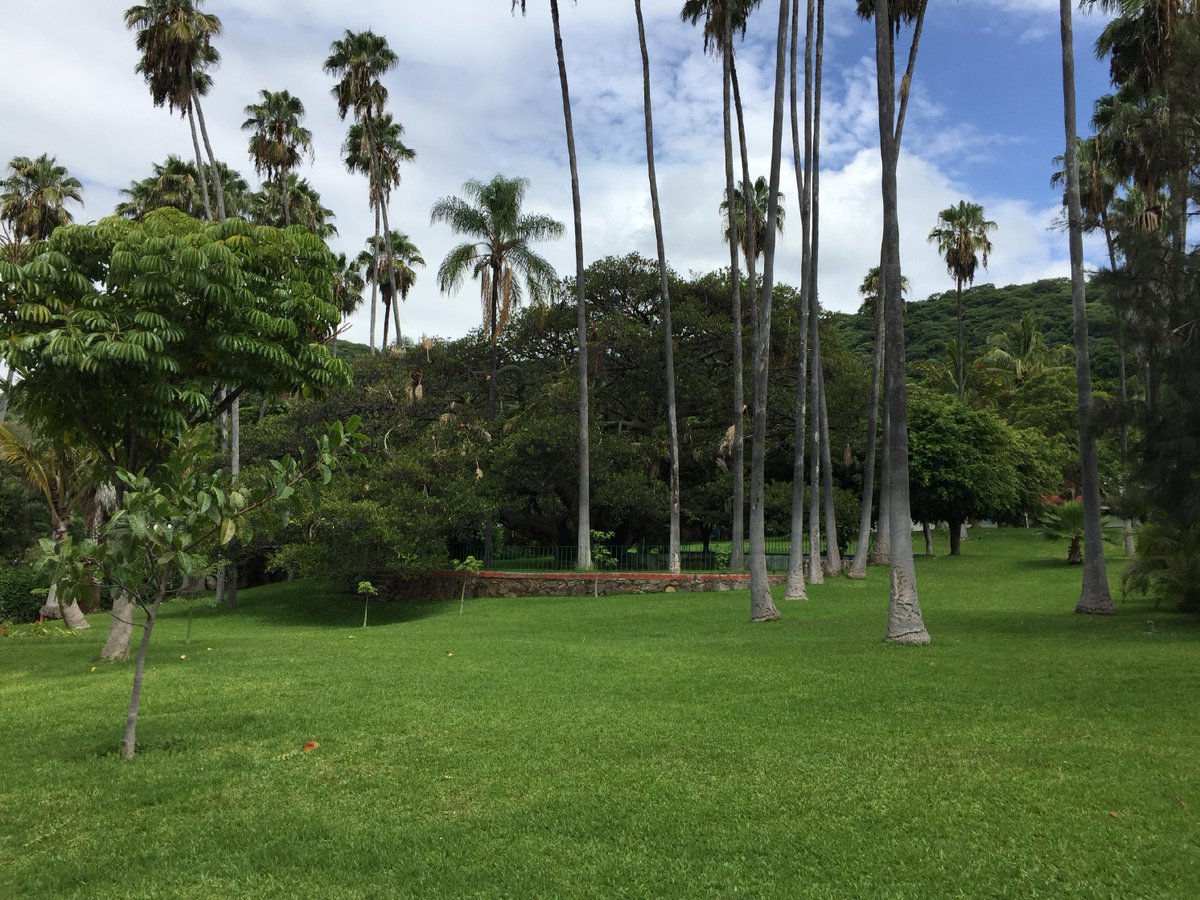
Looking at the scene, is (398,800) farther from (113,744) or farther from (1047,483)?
(1047,483)

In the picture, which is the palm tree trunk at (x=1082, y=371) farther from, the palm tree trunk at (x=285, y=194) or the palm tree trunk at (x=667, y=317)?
the palm tree trunk at (x=285, y=194)

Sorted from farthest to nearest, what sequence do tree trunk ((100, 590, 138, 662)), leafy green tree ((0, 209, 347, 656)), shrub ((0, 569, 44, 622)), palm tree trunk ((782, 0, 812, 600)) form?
shrub ((0, 569, 44, 622)) < palm tree trunk ((782, 0, 812, 600)) < tree trunk ((100, 590, 138, 662)) < leafy green tree ((0, 209, 347, 656))

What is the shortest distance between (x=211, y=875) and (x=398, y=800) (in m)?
1.34

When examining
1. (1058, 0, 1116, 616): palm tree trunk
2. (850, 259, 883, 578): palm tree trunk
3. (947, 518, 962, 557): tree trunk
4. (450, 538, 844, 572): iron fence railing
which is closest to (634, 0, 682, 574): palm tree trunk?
(450, 538, 844, 572): iron fence railing

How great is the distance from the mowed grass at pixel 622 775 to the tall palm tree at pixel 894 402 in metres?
0.79

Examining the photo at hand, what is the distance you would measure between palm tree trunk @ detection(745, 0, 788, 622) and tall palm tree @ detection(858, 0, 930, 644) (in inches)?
144

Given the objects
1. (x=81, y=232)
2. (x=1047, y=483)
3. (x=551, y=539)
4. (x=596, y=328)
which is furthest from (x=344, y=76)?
(x=1047, y=483)

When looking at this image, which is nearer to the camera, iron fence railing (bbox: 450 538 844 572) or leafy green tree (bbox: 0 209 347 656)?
leafy green tree (bbox: 0 209 347 656)

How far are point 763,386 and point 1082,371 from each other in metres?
6.03

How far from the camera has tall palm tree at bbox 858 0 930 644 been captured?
42.3 feet

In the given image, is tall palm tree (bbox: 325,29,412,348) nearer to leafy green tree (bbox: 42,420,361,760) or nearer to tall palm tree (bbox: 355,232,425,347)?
tall palm tree (bbox: 355,232,425,347)

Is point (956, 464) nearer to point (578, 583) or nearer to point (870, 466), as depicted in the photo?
point (870, 466)

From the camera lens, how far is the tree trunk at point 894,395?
42.3ft


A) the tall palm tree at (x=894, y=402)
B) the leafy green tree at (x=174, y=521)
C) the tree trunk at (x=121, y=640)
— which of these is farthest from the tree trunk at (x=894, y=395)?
the tree trunk at (x=121, y=640)
